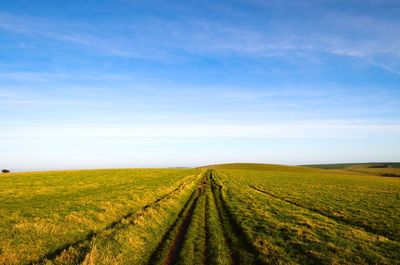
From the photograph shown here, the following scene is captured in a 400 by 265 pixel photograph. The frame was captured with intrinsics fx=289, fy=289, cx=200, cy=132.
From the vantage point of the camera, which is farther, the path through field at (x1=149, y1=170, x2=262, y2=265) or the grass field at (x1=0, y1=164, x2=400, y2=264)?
the grass field at (x1=0, y1=164, x2=400, y2=264)

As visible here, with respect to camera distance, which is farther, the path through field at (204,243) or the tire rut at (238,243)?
the tire rut at (238,243)

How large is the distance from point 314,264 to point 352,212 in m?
15.9

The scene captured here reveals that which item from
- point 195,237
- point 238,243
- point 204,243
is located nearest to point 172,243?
point 195,237

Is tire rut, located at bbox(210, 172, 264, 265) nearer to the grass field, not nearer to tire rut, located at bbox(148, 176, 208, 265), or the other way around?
the grass field

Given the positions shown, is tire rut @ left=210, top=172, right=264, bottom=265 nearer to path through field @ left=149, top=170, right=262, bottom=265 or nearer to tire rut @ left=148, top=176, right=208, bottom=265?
path through field @ left=149, top=170, right=262, bottom=265

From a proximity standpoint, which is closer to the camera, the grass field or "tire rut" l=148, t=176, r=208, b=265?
"tire rut" l=148, t=176, r=208, b=265

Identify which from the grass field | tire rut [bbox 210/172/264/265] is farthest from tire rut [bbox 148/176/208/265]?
tire rut [bbox 210/172/264/265]

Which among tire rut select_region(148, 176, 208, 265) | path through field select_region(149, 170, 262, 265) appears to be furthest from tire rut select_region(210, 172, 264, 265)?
tire rut select_region(148, 176, 208, 265)

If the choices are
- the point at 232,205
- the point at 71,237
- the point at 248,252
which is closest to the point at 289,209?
the point at 232,205

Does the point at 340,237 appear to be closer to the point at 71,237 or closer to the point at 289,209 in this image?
the point at 289,209

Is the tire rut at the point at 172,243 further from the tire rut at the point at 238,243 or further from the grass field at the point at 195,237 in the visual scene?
the tire rut at the point at 238,243

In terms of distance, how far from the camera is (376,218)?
897 inches

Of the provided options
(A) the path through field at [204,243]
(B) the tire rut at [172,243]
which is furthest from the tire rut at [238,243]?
(B) the tire rut at [172,243]

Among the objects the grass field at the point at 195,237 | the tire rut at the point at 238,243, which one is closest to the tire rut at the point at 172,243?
the grass field at the point at 195,237
